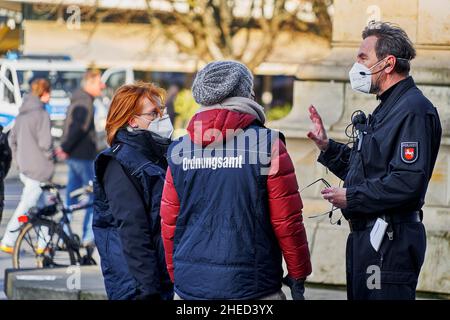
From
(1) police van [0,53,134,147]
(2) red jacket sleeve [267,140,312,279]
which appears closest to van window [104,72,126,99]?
(1) police van [0,53,134,147]

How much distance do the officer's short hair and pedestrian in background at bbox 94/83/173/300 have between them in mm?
1164

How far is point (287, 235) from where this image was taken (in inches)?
192

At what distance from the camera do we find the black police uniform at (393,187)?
5.21 metres

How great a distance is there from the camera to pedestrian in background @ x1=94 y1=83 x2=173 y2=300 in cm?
554

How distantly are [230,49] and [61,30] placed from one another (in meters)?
12.9

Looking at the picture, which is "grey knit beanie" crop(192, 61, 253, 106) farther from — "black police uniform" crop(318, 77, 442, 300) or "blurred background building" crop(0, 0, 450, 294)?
"blurred background building" crop(0, 0, 450, 294)

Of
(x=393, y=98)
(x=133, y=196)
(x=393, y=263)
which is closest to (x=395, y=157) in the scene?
(x=393, y=98)

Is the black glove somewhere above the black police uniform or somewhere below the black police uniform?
below

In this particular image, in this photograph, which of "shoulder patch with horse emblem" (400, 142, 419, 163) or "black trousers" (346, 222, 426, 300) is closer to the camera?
"shoulder patch with horse emblem" (400, 142, 419, 163)

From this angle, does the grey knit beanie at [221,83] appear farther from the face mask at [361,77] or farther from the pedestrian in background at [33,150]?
the pedestrian in background at [33,150]

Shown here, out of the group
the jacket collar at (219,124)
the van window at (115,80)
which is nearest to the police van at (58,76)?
the van window at (115,80)

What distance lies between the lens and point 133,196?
5582mm

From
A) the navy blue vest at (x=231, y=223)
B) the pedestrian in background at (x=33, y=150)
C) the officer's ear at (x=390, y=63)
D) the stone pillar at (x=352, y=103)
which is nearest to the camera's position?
the navy blue vest at (x=231, y=223)
